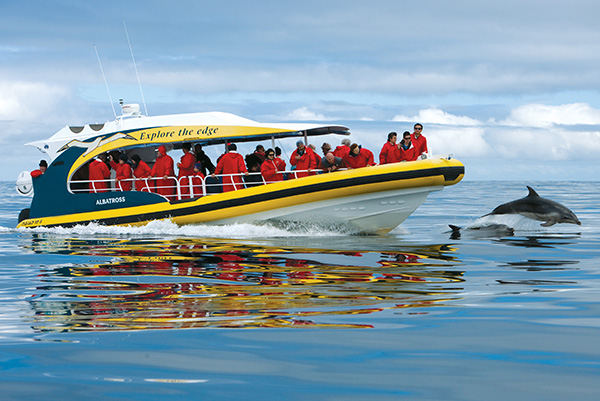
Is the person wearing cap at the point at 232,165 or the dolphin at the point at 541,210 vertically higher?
the person wearing cap at the point at 232,165

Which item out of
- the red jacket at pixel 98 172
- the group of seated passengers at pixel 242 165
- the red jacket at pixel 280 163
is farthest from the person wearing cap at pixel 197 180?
the red jacket at pixel 98 172

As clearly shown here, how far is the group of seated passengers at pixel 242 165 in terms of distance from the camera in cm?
1324

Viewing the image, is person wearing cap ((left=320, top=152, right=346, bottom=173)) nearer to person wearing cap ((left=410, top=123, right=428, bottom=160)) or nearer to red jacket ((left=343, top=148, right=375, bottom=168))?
red jacket ((left=343, top=148, right=375, bottom=168))

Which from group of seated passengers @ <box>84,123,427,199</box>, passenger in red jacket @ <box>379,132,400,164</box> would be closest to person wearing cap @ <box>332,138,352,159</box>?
group of seated passengers @ <box>84,123,427,199</box>

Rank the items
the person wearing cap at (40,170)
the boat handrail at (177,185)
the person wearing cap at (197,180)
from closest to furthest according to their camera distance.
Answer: the boat handrail at (177,185)
the person wearing cap at (197,180)
the person wearing cap at (40,170)

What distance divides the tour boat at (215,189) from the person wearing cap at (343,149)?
0.50 meters

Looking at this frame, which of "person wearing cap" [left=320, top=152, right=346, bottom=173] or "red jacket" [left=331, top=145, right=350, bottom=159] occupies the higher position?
"red jacket" [left=331, top=145, right=350, bottom=159]

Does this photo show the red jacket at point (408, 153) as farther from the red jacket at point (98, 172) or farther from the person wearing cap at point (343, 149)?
the red jacket at point (98, 172)

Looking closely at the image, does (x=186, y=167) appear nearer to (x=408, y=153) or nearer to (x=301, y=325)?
(x=408, y=153)

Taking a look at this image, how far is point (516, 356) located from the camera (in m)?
4.30

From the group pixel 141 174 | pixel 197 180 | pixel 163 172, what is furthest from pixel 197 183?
pixel 141 174

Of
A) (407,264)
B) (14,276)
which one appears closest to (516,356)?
(407,264)

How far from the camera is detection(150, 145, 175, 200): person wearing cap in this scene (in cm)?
1402

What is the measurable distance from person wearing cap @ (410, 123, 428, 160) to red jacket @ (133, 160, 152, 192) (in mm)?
5537
